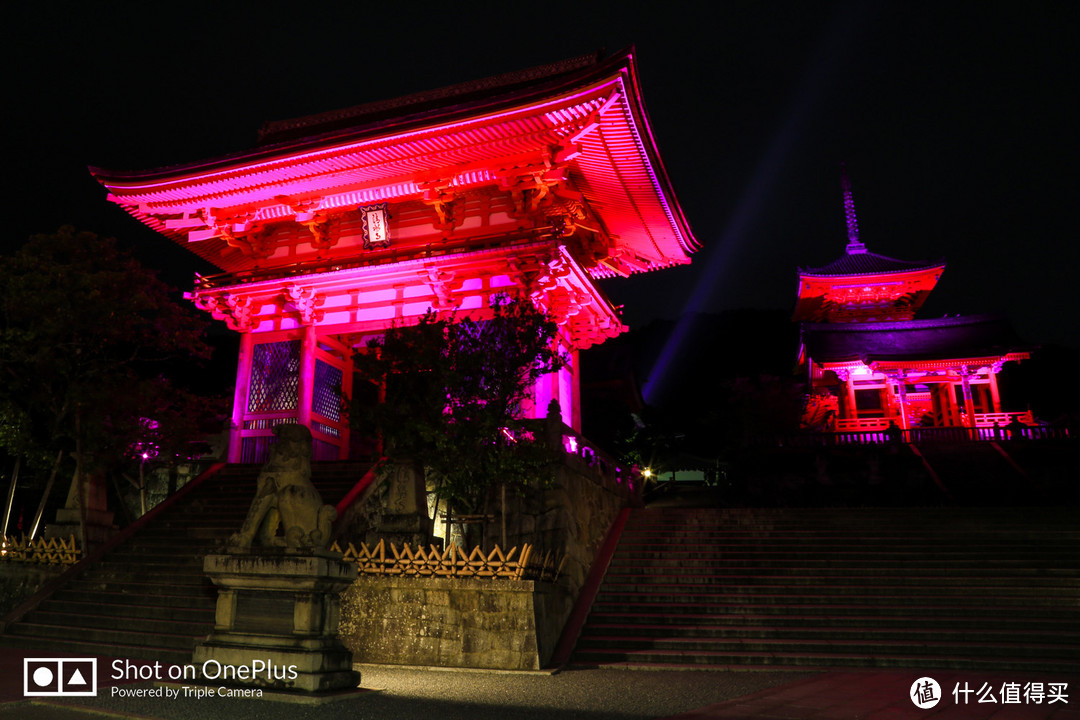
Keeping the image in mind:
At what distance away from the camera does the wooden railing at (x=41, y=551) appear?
12.8 metres

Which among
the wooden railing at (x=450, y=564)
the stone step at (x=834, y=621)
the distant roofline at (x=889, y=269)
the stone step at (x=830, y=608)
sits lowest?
the stone step at (x=834, y=621)

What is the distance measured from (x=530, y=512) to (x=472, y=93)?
39.6 ft

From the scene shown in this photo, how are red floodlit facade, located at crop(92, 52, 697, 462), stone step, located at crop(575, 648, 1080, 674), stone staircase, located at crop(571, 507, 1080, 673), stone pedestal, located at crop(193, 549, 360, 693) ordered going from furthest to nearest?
1. red floodlit facade, located at crop(92, 52, 697, 462)
2. stone staircase, located at crop(571, 507, 1080, 673)
3. stone step, located at crop(575, 648, 1080, 674)
4. stone pedestal, located at crop(193, 549, 360, 693)

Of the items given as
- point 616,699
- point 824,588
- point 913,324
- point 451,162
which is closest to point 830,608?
point 824,588

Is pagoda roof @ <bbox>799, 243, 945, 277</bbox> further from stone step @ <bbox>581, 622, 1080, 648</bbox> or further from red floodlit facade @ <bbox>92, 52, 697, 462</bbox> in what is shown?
stone step @ <bbox>581, 622, 1080, 648</bbox>

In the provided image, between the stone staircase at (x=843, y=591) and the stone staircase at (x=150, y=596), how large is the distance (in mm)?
5821

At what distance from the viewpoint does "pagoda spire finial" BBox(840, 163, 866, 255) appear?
39250mm

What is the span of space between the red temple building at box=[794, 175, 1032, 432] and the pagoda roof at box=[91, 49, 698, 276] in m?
13.2

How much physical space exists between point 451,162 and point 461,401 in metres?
7.46

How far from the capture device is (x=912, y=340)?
1172 inches

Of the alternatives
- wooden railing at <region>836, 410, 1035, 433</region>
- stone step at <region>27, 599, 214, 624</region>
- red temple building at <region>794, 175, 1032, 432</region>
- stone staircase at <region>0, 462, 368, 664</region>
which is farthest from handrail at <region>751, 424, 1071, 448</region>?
stone step at <region>27, 599, 214, 624</region>

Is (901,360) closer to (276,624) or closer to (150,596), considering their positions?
(150,596)

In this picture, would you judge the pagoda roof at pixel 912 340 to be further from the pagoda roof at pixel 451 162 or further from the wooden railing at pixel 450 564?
the wooden railing at pixel 450 564

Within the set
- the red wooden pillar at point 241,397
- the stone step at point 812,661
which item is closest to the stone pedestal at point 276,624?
the stone step at point 812,661
